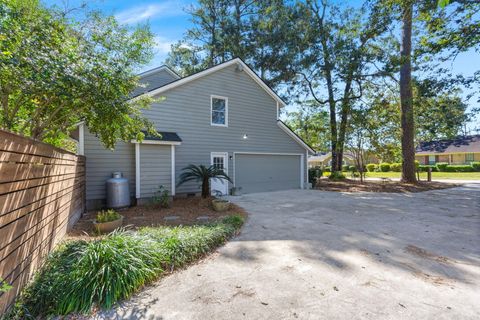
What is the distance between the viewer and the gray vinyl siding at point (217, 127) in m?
9.35

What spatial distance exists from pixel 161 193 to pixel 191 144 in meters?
2.33

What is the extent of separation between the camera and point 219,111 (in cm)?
1056

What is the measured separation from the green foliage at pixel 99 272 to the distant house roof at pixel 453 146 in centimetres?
4084

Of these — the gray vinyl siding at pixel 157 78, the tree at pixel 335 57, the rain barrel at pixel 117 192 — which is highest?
the tree at pixel 335 57

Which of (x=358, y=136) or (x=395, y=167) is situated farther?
(x=395, y=167)

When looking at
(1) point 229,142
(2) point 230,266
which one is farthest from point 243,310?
(1) point 229,142

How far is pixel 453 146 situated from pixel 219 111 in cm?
3770

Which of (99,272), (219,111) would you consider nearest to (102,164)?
(219,111)

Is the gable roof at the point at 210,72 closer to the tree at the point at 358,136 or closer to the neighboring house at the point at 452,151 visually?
the tree at the point at 358,136

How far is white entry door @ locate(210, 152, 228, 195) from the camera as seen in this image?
10.3 meters

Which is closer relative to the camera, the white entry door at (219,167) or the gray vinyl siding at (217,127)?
the gray vinyl siding at (217,127)

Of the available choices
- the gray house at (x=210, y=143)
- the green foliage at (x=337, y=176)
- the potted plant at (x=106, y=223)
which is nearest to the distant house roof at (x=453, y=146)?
the green foliage at (x=337, y=176)

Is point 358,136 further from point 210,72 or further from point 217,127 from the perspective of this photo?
point 210,72

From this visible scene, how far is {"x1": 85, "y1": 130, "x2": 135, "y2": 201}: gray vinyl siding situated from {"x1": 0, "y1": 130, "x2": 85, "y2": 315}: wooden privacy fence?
158 inches
